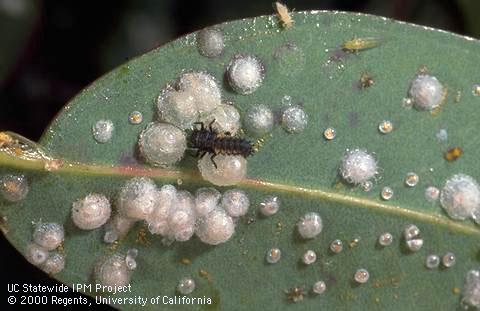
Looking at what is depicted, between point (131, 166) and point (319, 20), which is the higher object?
point (319, 20)

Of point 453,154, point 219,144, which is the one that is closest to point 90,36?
point 219,144

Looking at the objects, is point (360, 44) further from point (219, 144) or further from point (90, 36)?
point (90, 36)

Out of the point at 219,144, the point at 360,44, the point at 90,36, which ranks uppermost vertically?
the point at 90,36

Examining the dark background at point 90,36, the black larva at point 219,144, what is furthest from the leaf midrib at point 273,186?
the dark background at point 90,36

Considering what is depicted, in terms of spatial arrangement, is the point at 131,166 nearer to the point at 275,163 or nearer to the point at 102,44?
the point at 275,163

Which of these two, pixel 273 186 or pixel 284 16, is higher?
pixel 284 16

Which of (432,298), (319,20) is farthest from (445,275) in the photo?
(319,20)

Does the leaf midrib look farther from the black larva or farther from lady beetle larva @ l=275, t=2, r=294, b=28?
lady beetle larva @ l=275, t=2, r=294, b=28
